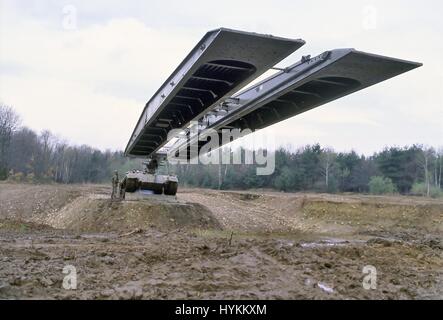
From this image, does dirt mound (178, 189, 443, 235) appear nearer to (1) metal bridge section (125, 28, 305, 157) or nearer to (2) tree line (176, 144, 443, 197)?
(1) metal bridge section (125, 28, 305, 157)

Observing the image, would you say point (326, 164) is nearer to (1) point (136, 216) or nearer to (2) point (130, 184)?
(2) point (130, 184)

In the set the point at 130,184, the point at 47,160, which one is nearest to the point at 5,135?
the point at 47,160

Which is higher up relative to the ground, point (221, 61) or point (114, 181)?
point (221, 61)

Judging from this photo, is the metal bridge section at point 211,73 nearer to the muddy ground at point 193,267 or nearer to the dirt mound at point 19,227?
the muddy ground at point 193,267

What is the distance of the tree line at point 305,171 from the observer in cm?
4941

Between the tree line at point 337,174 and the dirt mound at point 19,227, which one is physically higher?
the tree line at point 337,174

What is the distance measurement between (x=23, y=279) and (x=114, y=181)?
1212 cm

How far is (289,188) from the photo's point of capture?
49469mm

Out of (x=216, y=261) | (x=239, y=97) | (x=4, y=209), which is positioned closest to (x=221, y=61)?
(x=239, y=97)

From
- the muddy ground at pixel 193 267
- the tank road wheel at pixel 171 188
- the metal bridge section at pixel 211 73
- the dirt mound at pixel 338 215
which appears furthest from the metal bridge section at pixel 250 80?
the dirt mound at pixel 338 215

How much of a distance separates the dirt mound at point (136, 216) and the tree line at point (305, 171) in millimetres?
30314

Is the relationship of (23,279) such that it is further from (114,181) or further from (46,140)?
(46,140)

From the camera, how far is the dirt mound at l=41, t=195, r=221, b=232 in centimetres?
1461

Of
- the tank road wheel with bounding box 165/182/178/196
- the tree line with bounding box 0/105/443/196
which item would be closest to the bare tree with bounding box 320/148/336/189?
the tree line with bounding box 0/105/443/196
